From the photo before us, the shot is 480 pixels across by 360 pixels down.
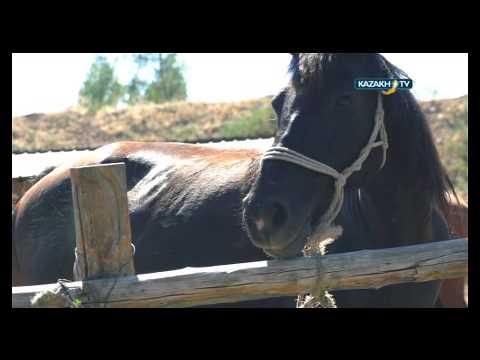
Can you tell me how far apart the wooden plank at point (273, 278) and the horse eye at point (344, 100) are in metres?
0.75

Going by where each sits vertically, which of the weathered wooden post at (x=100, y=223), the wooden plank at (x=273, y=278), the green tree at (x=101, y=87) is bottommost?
the wooden plank at (x=273, y=278)

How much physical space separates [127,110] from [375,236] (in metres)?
18.9

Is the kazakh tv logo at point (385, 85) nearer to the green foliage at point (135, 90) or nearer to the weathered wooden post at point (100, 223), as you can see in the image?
the weathered wooden post at point (100, 223)

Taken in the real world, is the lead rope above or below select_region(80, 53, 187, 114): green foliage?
below

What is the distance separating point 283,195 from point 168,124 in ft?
58.8

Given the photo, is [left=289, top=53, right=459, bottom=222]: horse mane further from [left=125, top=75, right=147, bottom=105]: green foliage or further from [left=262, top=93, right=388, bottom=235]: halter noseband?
[left=125, top=75, right=147, bottom=105]: green foliage

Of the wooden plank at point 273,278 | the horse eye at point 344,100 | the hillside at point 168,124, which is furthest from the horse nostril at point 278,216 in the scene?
A: the hillside at point 168,124

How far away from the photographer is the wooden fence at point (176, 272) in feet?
9.34

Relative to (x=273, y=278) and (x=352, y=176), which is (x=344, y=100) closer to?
(x=352, y=176)

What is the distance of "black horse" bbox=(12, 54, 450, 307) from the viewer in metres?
3.15

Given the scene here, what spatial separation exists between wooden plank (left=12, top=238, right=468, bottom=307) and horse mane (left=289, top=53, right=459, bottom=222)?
682 mm

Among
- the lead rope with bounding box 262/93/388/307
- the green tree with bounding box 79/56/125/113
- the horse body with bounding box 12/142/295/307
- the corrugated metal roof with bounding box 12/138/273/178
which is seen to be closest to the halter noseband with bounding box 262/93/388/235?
the lead rope with bounding box 262/93/388/307
